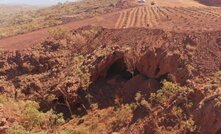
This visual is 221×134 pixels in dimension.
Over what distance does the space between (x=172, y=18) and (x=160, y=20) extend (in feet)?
3.08

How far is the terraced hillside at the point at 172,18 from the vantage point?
29469mm

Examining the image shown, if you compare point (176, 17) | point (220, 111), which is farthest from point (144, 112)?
point (176, 17)

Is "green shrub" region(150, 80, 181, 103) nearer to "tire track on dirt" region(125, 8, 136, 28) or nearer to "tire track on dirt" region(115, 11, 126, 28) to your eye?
"tire track on dirt" region(125, 8, 136, 28)

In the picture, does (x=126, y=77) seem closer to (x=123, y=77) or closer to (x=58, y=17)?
(x=123, y=77)

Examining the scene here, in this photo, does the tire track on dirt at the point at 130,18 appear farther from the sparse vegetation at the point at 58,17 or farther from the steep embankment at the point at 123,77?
the sparse vegetation at the point at 58,17

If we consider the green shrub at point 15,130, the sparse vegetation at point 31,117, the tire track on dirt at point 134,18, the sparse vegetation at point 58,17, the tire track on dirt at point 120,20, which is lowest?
the sparse vegetation at point 58,17

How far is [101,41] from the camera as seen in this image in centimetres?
3139

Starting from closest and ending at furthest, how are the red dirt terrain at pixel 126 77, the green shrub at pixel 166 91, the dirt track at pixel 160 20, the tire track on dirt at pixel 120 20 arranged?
the red dirt terrain at pixel 126 77 → the green shrub at pixel 166 91 → the dirt track at pixel 160 20 → the tire track on dirt at pixel 120 20

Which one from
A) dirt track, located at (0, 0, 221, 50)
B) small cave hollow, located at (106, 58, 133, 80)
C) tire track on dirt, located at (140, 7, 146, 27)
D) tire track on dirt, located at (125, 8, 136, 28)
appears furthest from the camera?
tire track on dirt, located at (125, 8, 136, 28)

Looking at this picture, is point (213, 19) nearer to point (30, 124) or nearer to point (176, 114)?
point (176, 114)

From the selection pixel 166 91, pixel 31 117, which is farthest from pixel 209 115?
pixel 31 117

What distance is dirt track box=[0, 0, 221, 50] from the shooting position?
2981 cm

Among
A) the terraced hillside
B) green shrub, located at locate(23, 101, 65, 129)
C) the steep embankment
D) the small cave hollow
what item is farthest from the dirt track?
green shrub, located at locate(23, 101, 65, 129)

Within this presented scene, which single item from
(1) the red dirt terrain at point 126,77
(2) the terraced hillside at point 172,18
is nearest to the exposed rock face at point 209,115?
(1) the red dirt terrain at point 126,77
